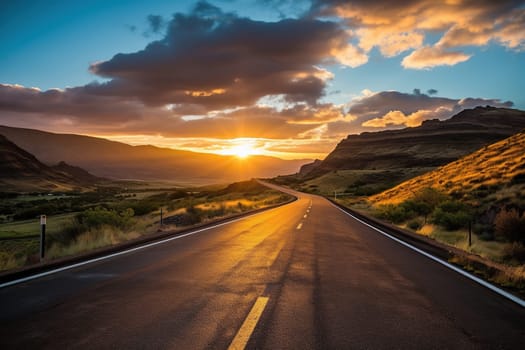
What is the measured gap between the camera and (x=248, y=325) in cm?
446

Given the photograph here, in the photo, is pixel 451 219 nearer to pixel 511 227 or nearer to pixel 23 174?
pixel 511 227

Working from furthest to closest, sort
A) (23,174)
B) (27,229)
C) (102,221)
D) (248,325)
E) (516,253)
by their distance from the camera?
(23,174) → (27,229) → (102,221) → (516,253) → (248,325)

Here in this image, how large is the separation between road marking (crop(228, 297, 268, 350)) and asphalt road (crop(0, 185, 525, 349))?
1 centimetres

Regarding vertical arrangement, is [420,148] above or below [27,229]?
above

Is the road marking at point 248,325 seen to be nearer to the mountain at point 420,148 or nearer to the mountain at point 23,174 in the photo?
the mountain at point 420,148

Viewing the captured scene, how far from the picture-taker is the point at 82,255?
8.98 m

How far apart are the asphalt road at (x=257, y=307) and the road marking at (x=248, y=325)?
1cm

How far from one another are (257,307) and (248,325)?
0.72m

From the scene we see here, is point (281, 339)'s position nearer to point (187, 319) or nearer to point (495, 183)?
point (187, 319)

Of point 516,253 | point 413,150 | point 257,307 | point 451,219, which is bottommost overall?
point 516,253

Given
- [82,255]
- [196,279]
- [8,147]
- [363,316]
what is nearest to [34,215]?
[82,255]

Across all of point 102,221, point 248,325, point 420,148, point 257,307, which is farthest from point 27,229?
point 420,148

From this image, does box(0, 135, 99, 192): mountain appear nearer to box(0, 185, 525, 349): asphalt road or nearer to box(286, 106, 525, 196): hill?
box(286, 106, 525, 196): hill

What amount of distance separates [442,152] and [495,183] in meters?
144
